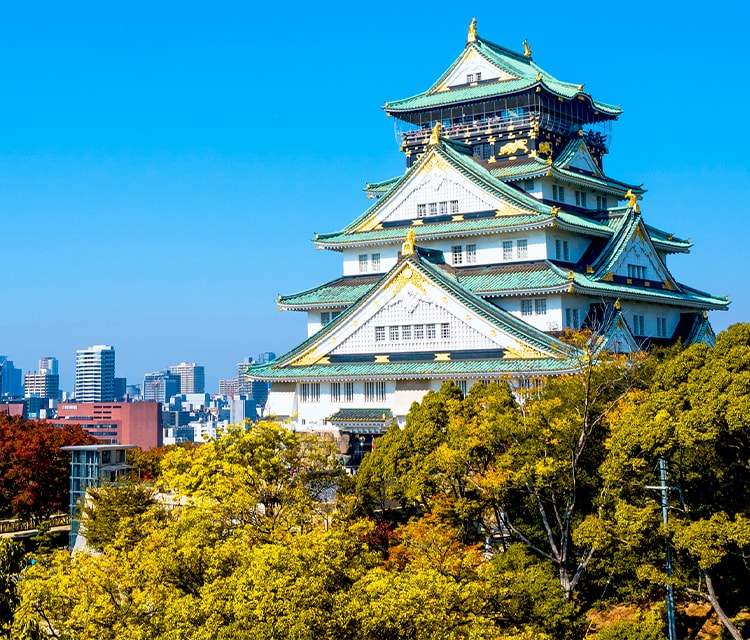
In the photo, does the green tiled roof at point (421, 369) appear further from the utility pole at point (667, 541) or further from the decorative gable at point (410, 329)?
the utility pole at point (667, 541)

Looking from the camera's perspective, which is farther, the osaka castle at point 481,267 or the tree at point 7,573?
the osaka castle at point 481,267

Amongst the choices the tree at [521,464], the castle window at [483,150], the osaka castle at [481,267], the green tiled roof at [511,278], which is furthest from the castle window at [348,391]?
the castle window at [483,150]

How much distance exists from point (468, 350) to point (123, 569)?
2803 cm

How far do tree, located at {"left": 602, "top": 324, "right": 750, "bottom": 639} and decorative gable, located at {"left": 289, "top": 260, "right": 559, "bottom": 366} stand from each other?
67.9 feet

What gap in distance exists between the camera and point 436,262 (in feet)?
205

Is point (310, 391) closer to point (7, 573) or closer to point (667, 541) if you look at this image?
point (667, 541)

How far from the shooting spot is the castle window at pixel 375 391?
58.2 metres

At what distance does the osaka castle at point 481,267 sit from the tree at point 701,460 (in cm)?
1720

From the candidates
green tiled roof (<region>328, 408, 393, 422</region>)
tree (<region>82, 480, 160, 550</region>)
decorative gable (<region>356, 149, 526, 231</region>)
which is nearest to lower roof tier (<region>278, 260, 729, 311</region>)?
decorative gable (<region>356, 149, 526, 231</region>)

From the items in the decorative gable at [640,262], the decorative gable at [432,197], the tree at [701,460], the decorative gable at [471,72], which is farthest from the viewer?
the decorative gable at [471,72]

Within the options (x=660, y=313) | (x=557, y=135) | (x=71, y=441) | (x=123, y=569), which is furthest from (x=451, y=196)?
(x=123, y=569)

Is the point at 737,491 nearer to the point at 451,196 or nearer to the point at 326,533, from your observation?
the point at 326,533

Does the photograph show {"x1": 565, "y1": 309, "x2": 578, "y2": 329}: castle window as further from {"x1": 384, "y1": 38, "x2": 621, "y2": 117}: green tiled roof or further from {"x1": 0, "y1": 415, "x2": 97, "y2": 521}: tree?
{"x1": 0, "y1": 415, "x2": 97, "y2": 521}: tree

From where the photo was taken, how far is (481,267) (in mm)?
61688
